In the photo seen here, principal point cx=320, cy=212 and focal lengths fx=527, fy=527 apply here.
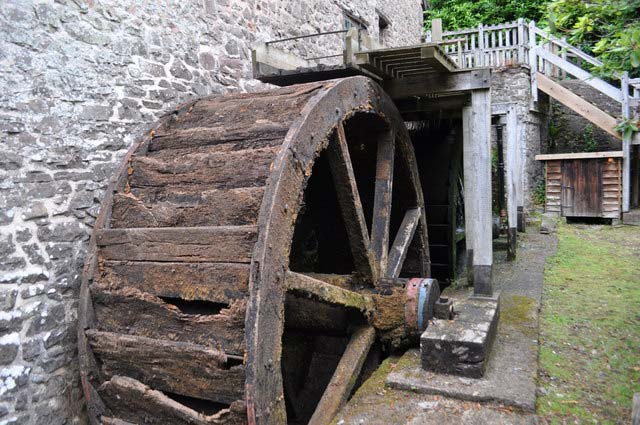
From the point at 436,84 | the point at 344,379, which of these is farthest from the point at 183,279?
the point at 436,84

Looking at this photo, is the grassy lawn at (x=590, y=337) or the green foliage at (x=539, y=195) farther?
the green foliage at (x=539, y=195)

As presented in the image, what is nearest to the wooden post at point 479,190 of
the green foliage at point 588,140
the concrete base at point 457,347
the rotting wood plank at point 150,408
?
the concrete base at point 457,347

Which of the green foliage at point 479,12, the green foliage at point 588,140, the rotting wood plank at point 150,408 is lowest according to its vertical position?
the rotting wood plank at point 150,408

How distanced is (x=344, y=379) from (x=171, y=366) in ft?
3.59

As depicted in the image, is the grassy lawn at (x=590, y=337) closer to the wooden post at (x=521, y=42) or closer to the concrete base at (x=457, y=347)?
the concrete base at (x=457, y=347)

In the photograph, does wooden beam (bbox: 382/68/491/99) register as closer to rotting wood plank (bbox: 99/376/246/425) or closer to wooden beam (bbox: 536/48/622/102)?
rotting wood plank (bbox: 99/376/246/425)

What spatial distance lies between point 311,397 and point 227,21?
11.9ft

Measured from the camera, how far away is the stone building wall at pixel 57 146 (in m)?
3.07

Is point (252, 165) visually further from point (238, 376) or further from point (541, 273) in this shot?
point (541, 273)

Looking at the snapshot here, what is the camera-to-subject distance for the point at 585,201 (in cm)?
1036

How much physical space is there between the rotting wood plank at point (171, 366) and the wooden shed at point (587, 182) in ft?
31.7

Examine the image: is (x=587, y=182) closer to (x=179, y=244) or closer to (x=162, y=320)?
(x=179, y=244)

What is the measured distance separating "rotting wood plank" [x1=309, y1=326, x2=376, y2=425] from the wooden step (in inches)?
46.0

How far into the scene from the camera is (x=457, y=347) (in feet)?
10.6
